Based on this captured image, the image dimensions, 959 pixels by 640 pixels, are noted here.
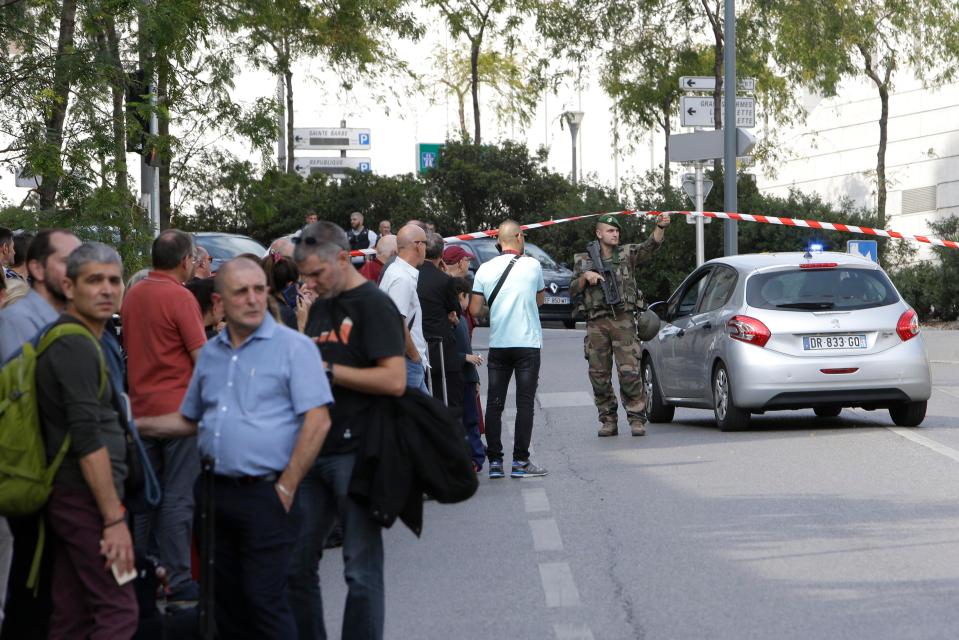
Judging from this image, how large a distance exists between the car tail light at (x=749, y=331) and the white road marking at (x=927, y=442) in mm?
1344

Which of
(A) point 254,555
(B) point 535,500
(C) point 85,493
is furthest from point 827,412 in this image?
(C) point 85,493

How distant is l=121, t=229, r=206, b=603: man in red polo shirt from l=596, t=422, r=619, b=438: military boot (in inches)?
288

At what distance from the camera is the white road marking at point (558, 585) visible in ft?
24.5

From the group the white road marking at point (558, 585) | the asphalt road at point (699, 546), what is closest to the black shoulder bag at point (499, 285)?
the asphalt road at point (699, 546)

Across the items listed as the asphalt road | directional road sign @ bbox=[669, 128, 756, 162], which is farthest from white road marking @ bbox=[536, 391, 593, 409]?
directional road sign @ bbox=[669, 128, 756, 162]

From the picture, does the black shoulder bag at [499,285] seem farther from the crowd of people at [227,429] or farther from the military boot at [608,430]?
the crowd of people at [227,429]

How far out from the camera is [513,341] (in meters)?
11.8

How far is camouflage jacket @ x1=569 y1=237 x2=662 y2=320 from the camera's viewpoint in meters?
14.2

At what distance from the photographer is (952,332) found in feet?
100

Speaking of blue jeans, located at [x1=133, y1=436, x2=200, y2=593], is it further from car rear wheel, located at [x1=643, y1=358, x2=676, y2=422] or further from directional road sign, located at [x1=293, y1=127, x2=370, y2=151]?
directional road sign, located at [x1=293, y1=127, x2=370, y2=151]

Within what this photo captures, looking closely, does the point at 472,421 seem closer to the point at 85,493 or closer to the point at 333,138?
the point at 85,493

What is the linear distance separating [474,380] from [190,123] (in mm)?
6718

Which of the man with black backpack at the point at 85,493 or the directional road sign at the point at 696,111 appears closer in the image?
the man with black backpack at the point at 85,493

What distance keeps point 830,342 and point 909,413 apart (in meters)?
1.03
